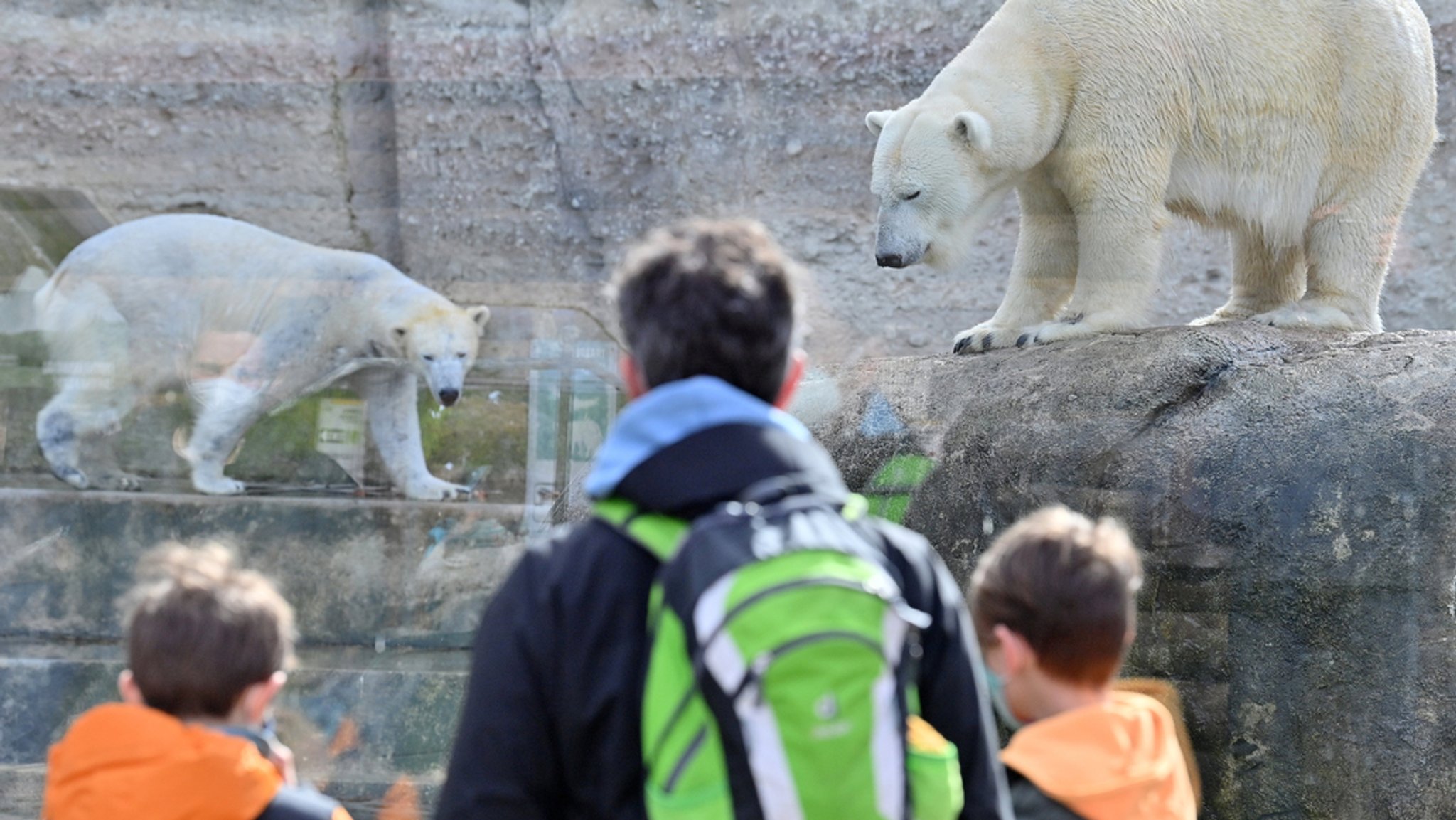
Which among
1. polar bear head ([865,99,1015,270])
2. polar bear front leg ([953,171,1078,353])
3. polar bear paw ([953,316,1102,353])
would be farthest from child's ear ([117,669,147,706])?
polar bear front leg ([953,171,1078,353])

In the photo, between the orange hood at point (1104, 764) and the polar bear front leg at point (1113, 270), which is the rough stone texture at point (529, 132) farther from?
the orange hood at point (1104, 764)

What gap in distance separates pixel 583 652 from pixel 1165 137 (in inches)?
88.2

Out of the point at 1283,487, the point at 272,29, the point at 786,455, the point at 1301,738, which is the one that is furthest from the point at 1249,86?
the point at 272,29

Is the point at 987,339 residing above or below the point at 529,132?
below

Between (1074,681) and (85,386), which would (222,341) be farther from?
(1074,681)

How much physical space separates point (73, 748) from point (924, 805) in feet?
2.18

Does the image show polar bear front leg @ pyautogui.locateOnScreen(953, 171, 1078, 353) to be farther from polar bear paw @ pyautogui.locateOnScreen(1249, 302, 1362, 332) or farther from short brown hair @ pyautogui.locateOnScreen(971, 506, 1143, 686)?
short brown hair @ pyautogui.locateOnScreen(971, 506, 1143, 686)

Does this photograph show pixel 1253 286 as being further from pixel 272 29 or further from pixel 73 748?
→ pixel 272 29

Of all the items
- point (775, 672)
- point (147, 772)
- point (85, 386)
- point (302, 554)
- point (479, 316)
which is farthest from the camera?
point (479, 316)

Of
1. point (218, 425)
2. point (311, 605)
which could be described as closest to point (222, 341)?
point (218, 425)

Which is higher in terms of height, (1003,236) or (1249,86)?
(1249,86)

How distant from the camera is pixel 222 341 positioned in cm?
480

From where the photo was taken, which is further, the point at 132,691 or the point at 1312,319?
the point at 1312,319

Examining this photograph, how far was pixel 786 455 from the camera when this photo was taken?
0.87m
